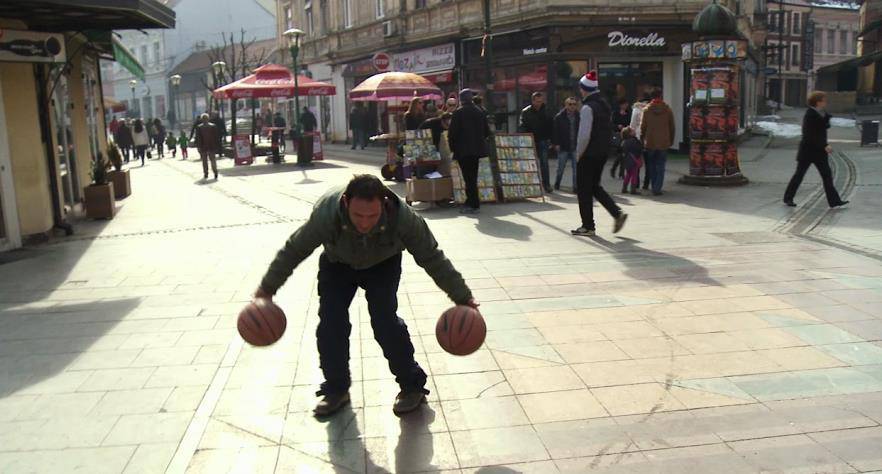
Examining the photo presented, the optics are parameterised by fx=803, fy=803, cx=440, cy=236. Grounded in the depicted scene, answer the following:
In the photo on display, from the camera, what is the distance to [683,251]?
8570mm

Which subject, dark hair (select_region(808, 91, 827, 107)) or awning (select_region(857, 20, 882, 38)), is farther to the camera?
awning (select_region(857, 20, 882, 38))

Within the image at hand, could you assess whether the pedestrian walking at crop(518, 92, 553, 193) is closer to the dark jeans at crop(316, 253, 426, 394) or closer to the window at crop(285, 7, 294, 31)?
the dark jeans at crop(316, 253, 426, 394)

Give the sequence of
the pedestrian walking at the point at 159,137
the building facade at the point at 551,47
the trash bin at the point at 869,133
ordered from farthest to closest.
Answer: the pedestrian walking at the point at 159,137 → the trash bin at the point at 869,133 → the building facade at the point at 551,47

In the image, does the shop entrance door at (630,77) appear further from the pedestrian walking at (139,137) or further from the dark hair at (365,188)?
the dark hair at (365,188)

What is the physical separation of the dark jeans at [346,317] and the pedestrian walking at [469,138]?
737cm

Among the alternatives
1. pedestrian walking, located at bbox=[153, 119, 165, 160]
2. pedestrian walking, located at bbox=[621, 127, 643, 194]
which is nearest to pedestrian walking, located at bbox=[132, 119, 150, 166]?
pedestrian walking, located at bbox=[153, 119, 165, 160]

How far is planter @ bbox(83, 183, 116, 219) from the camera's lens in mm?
12367

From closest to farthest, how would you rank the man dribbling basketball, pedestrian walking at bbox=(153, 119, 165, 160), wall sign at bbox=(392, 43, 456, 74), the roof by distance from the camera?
the man dribbling basketball → the roof → wall sign at bbox=(392, 43, 456, 74) → pedestrian walking at bbox=(153, 119, 165, 160)

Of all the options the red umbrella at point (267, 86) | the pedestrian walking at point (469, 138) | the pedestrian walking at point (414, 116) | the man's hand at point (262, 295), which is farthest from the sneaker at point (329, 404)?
the red umbrella at point (267, 86)

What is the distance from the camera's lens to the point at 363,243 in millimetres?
3932

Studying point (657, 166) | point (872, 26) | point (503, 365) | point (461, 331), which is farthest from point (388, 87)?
point (872, 26)

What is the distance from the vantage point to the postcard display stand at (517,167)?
1293 centimetres

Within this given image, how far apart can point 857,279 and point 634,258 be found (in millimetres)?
2059

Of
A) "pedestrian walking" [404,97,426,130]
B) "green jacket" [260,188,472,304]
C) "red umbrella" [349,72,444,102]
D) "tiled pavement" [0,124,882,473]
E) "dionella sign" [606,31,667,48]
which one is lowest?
"tiled pavement" [0,124,882,473]
